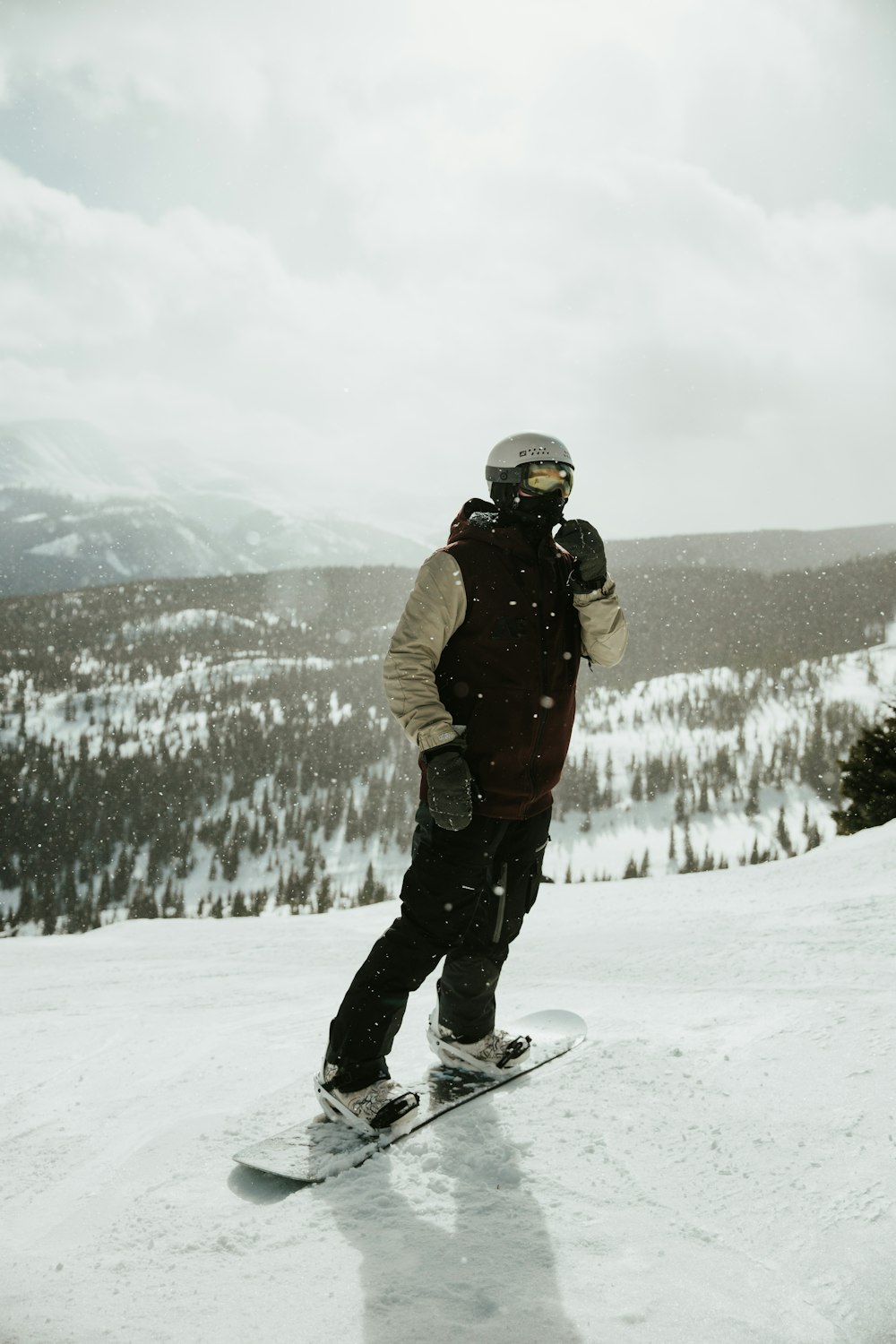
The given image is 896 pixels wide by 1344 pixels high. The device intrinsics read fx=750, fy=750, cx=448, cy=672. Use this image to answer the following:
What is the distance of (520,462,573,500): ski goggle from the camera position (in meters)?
3.32

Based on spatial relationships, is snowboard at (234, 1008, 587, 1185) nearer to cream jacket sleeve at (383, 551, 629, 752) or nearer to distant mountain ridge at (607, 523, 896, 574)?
cream jacket sleeve at (383, 551, 629, 752)

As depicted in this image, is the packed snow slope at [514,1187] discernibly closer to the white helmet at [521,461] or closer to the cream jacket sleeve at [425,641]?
the cream jacket sleeve at [425,641]

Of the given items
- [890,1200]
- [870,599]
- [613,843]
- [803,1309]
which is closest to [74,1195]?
[803,1309]

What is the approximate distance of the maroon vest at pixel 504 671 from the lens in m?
3.15

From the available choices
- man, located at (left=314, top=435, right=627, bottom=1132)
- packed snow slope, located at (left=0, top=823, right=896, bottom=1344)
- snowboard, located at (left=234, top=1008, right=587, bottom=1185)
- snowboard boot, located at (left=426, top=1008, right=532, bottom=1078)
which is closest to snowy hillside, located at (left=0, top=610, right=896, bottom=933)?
packed snow slope, located at (left=0, top=823, right=896, bottom=1344)

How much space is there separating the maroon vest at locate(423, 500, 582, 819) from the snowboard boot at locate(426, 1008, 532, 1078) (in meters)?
1.07

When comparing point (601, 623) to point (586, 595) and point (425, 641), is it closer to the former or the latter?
point (586, 595)

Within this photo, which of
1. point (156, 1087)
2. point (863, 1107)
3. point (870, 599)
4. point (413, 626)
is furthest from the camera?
point (870, 599)

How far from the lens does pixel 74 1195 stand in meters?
2.66

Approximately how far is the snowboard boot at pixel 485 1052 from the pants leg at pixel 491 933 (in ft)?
0.12

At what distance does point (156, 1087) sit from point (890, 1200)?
123 inches

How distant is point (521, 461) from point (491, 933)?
210 cm

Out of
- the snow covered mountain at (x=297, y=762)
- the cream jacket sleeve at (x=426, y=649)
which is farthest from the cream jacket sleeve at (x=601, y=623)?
the snow covered mountain at (x=297, y=762)

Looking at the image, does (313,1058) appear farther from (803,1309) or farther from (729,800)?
(729,800)
